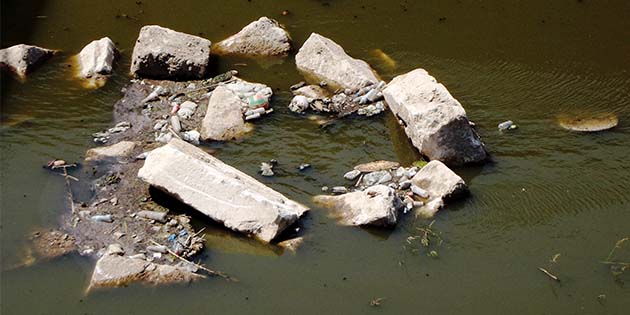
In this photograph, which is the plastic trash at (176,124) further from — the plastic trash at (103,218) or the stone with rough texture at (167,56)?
the plastic trash at (103,218)

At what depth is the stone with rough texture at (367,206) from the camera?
5.27m

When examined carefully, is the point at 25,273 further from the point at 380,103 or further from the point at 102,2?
the point at 102,2

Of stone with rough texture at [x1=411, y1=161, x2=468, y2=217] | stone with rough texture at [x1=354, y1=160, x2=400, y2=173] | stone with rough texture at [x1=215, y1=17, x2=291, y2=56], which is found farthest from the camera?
stone with rough texture at [x1=215, y1=17, x2=291, y2=56]

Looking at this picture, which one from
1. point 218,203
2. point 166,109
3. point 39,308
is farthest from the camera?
point 166,109

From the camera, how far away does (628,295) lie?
16.1ft

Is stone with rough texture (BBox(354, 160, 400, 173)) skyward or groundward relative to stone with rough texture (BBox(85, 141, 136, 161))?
skyward

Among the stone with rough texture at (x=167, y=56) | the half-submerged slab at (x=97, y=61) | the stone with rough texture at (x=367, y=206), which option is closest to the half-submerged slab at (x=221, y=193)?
the stone with rough texture at (x=367, y=206)

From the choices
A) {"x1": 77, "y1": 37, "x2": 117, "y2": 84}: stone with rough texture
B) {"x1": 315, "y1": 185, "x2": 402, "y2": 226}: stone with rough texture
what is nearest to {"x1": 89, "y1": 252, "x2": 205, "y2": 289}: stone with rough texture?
{"x1": 315, "y1": 185, "x2": 402, "y2": 226}: stone with rough texture

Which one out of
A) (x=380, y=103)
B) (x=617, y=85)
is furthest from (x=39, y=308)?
(x=617, y=85)

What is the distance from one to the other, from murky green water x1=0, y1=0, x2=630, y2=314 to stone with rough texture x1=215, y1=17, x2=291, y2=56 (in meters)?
0.25

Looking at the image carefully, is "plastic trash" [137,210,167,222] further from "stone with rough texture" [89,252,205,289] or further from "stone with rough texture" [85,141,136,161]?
"stone with rough texture" [85,141,136,161]

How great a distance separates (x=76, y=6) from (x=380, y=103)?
4.17 metres

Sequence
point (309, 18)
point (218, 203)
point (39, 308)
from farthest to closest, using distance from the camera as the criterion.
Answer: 1. point (309, 18)
2. point (218, 203)
3. point (39, 308)

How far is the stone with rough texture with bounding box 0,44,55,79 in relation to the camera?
7100 mm
